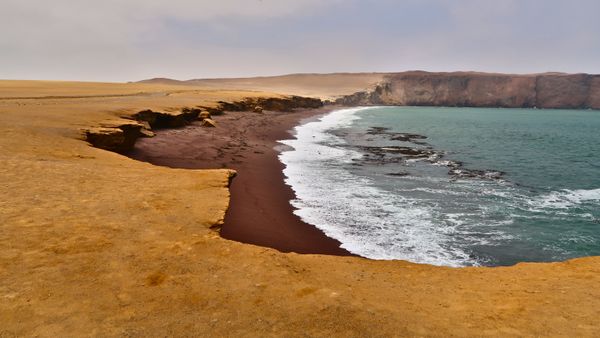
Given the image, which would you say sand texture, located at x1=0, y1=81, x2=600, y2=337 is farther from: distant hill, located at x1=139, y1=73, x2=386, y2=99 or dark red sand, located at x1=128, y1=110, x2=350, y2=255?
distant hill, located at x1=139, y1=73, x2=386, y2=99

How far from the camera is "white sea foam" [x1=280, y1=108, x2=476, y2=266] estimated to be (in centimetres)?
1149

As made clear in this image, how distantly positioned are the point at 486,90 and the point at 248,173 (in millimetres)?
172377

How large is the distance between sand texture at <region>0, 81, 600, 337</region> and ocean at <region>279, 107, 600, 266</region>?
367cm

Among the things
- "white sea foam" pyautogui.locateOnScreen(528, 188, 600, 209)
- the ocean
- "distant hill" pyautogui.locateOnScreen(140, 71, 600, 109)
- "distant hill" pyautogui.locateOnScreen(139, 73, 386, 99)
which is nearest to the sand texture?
the ocean

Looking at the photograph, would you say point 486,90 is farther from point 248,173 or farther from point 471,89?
point 248,173

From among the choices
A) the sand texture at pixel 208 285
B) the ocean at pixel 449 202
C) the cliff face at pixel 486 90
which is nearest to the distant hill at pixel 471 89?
the cliff face at pixel 486 90

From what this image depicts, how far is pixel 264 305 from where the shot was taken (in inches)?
231

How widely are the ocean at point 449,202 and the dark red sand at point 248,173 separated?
79 centimetres

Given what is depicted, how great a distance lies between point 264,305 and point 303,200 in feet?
33.5

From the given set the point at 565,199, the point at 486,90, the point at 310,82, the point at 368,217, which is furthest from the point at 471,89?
the point at 368,217

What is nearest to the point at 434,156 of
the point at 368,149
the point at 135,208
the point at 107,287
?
the point at 368,149

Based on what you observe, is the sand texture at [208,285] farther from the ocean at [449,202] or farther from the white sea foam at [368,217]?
the ocean at [449,202]

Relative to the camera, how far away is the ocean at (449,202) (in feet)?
40.0

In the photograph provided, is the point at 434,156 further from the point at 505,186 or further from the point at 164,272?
the point at 164,272
